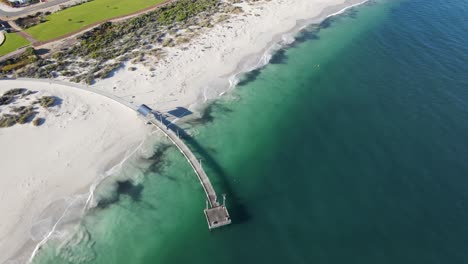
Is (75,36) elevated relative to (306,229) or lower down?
elevated

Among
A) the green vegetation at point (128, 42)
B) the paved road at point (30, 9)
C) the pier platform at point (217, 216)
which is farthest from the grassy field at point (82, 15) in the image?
the pier platform at point (217, 216)

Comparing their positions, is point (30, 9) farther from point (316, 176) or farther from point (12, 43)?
point (316, 176)

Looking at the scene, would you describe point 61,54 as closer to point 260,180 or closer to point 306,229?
point 260,180

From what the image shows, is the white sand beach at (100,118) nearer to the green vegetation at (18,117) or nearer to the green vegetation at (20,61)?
the green vegetation at (18,117)

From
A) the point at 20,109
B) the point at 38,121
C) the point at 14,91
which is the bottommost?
the point at 38,121

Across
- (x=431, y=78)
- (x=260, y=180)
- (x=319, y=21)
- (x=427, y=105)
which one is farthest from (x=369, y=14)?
(x=260, y=180)

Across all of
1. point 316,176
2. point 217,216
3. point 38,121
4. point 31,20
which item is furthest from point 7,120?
point 316,176
